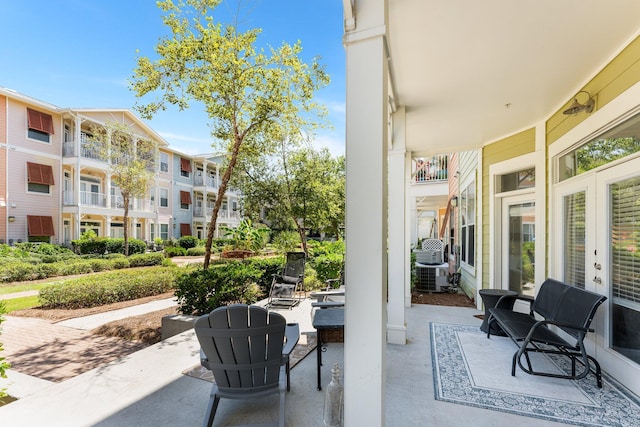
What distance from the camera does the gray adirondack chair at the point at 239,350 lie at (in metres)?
2.24

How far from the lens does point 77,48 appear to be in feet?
25.4

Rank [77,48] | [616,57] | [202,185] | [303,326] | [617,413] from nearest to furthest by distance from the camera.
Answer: [617,413] < [616,57] < [303,326] < [77,48] < [202,185]

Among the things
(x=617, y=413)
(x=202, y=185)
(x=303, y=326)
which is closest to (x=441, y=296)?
(x=303, y=326)

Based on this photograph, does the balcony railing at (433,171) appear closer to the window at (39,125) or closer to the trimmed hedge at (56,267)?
the trimmed hedge at (56,267)

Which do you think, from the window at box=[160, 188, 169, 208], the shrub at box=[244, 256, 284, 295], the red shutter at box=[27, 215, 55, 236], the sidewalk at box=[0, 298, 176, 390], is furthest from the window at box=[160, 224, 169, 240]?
the shrub at box=[244, 256, 284, 295]

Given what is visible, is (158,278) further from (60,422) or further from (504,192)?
(504,192)

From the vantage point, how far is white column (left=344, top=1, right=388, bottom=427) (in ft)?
5.73

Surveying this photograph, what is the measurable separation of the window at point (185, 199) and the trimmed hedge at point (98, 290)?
1574 cm

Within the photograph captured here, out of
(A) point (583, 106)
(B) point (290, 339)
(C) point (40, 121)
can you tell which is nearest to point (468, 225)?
(A) point (583, 106)

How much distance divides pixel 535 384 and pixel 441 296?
4.19 meters

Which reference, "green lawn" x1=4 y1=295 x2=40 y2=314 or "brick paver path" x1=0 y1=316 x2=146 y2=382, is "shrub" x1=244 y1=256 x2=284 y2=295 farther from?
"green lawn" x1=4 y1=295 x2=40 y2=314

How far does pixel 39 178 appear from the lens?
14000 millimetres

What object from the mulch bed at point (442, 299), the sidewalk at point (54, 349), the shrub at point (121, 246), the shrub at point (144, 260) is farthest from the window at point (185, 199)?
the mulch bed at point (442, 299)

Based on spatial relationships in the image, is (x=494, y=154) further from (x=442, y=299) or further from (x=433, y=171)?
(x=433, y=171)
